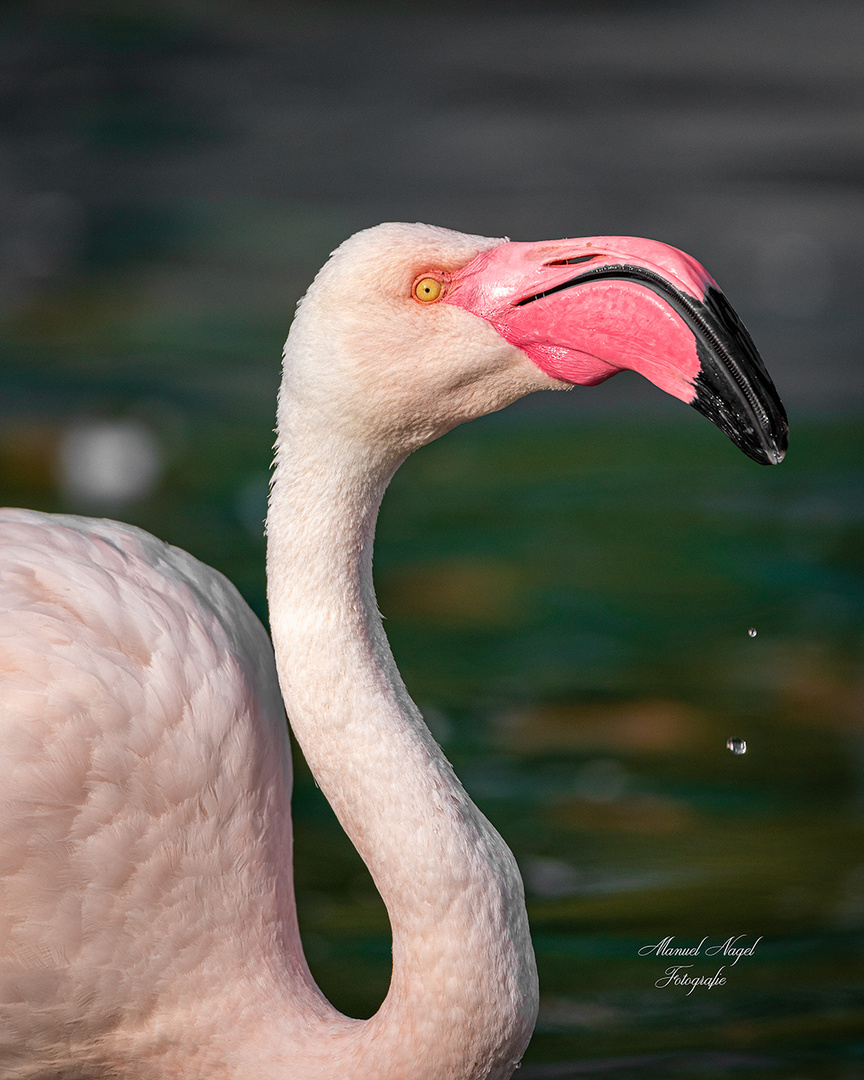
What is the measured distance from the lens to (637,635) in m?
4.49

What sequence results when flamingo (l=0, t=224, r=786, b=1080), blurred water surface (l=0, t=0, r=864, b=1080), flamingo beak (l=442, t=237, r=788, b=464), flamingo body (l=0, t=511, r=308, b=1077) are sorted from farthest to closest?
blurred water surface (l=0, t=0, r=864, b=1080) → flamingo body (l=0, t=511, r=308, b=1077) → flamingo (l=0, t=224, r=786, b=1080) → flamingo beak (l=442, t=237, r=788, b=464)

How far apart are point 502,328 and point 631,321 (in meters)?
0.18

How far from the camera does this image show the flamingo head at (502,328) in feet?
5.88

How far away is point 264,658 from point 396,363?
0.77 meters

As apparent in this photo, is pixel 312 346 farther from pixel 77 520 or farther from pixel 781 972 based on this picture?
pixel 781 972

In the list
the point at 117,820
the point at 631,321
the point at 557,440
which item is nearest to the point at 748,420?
the point at 631,321

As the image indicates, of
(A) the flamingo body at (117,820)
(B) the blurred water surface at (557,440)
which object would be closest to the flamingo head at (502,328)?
(A) the flamingo body at (117,820)

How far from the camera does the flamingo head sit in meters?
1.79

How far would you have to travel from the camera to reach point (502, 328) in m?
1.90

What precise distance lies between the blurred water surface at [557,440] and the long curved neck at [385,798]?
2.71 ft

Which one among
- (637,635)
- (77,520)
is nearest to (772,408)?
(77,520)

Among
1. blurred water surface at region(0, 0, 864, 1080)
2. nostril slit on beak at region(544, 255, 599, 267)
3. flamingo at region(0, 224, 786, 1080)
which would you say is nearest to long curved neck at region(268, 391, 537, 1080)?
flamingo at region(0, 224, 786, 1080)

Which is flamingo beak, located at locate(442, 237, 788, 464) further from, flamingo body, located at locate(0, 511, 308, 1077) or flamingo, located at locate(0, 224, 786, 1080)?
flamingo body, located at locate(0, 511, 308, 1077)

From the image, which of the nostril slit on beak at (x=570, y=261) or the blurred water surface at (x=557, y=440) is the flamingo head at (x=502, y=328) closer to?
the nostril slit on beak at (x=570, y=261)
